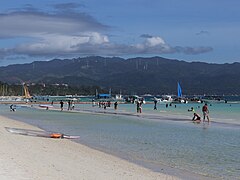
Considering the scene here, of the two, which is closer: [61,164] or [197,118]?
[61,164]

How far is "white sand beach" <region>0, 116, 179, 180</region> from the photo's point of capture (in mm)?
12423

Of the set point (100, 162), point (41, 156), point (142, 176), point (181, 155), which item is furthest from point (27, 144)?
point (142, 176)

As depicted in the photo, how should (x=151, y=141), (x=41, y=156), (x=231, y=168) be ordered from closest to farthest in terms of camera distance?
1. (x=231, y=168)
2. (x=41, y=156)
3. (x=151, y=141)

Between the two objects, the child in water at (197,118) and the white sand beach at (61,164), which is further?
the child in water at (197,118)

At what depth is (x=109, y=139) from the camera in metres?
24.3

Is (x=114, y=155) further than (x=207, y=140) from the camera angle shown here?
No

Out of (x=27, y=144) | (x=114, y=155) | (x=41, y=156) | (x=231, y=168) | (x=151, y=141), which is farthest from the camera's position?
(x=151, y=141)

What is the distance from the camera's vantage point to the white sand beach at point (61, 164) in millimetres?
12423

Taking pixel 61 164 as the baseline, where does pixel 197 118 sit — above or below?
above

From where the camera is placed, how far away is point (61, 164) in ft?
48.0

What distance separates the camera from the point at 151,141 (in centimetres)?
2334

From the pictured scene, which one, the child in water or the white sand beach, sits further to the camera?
the child in water

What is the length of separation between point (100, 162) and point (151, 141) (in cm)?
795

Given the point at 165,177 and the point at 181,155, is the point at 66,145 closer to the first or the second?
the point at 181,155
